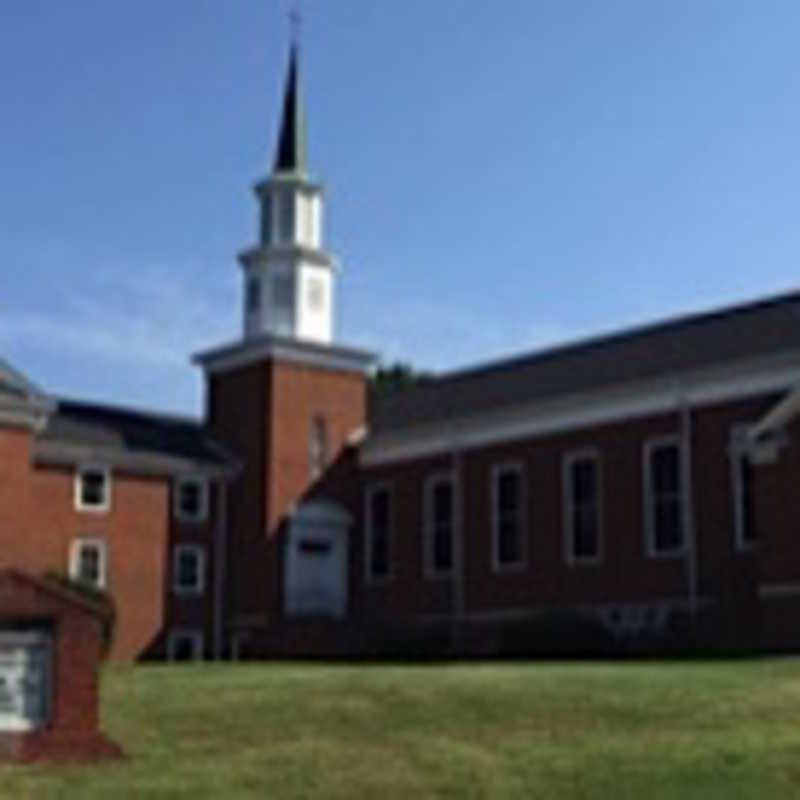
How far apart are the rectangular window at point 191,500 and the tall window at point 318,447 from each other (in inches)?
141

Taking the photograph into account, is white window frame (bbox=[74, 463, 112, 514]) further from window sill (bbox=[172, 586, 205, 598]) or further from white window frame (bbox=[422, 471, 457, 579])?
white window frame (bbox=[422, 471, 457, 579])

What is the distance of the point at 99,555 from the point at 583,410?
1531cm

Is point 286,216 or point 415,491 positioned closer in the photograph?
point 415,491

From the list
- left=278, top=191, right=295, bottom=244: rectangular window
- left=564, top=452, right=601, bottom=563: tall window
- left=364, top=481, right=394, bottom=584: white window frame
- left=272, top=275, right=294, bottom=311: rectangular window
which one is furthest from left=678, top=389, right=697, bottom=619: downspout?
left=278, top=191, right=295, bottom=244: rectangular window

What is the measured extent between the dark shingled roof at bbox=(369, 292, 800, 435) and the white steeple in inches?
177

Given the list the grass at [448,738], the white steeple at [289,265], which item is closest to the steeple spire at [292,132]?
the white steeple at [289,265]

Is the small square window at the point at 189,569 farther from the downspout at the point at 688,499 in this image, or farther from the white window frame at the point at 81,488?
the downspout at the point at 688,499

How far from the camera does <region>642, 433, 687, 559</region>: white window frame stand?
46938mm

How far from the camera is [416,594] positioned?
55.2m

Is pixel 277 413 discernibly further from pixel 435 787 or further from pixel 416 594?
pixel 435 787

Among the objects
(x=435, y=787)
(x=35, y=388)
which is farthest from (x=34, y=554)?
(x=435, y=787)

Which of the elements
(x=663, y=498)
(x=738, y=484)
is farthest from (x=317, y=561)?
(x=738, y=484)

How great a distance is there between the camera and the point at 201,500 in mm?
55719

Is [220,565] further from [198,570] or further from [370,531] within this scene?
[370,531]
